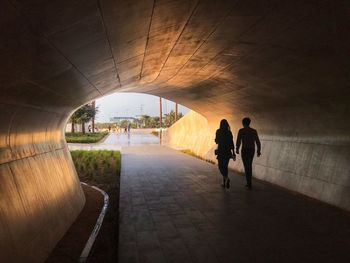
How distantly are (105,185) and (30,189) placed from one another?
756 cm

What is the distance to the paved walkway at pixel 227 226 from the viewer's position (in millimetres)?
5090

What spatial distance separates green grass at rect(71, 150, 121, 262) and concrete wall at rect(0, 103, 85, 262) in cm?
73

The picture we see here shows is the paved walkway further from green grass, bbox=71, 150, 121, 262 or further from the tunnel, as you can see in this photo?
the tunnel

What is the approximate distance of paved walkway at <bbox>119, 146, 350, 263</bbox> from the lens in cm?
509

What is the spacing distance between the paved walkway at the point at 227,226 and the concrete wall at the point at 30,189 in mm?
1130

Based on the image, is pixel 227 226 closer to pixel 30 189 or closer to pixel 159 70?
pixel 30 189

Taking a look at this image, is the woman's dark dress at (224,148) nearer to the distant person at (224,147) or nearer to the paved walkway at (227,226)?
the distant person at (224,147)

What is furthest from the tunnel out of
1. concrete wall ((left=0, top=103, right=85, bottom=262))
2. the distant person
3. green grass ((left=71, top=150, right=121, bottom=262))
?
the distant person

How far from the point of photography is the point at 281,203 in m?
8.32

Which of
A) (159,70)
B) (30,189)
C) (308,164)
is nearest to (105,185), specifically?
(159,70)

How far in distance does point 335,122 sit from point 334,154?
26.8 inches

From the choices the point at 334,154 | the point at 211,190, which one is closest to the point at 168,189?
the point at 211,190

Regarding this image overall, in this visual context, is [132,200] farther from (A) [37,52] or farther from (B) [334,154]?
(A) [37,52]

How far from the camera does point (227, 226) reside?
6480mm
